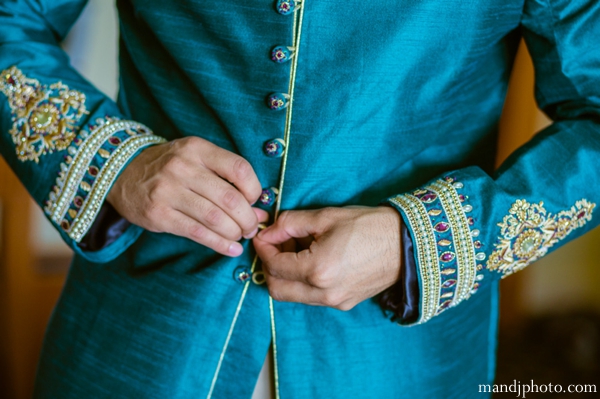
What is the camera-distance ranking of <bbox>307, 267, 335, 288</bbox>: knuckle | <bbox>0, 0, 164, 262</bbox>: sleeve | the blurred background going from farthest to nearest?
the blurred background < <bbox>0, 0, 164, 262</bbox>: sleeve < <bbox>307, 267, 335, 288</bbox>: knuckle

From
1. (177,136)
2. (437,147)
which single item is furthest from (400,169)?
(177,136)

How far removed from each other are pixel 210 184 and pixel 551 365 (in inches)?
93.4

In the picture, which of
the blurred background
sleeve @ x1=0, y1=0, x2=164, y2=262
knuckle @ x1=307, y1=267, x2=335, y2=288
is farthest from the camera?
the blurred background

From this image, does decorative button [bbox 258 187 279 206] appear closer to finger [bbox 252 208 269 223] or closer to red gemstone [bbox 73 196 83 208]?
finger [bbox 252 208 269 223]

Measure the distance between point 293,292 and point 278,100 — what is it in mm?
229

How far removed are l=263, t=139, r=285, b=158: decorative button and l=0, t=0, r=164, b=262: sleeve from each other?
0.50 ft

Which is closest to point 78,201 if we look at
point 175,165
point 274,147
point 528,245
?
point 175,165

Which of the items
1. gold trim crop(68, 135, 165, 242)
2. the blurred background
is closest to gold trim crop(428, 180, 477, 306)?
gold trim crop(68, 135, 165, 242)

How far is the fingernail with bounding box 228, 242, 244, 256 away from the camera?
0.76 meters

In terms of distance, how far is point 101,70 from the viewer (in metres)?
2.57

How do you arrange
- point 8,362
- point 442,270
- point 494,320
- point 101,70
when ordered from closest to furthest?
1. point 442,270
2. point 494,320
3. point 8,362
4. point 101,70

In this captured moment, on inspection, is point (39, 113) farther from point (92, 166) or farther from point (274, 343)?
point (274, 343)

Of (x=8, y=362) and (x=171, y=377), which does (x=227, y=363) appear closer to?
(x=171, y=377)

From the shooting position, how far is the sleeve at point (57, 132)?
809 millimetres
